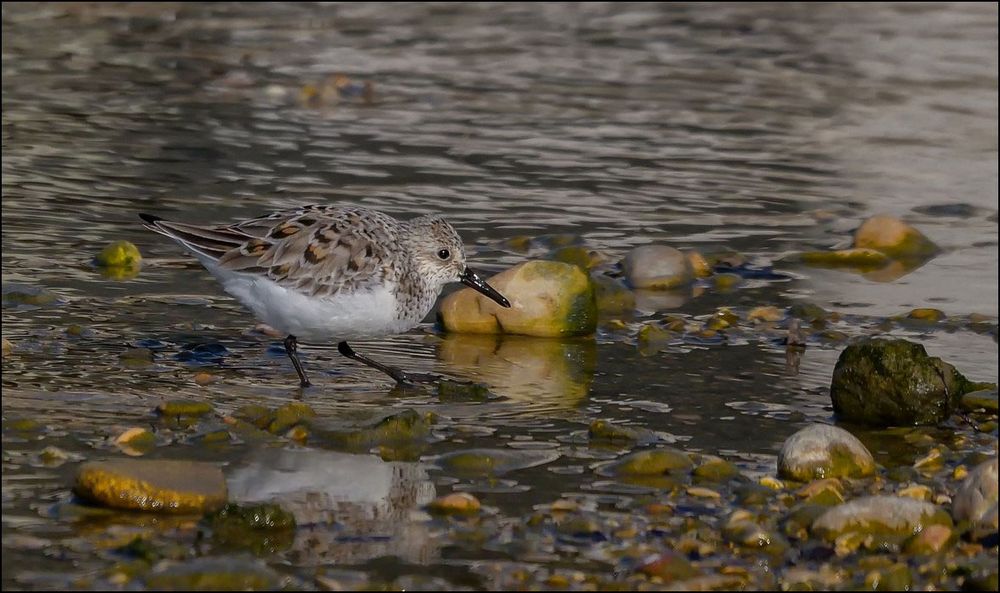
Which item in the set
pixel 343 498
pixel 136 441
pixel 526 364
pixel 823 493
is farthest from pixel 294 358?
pixel 823 493

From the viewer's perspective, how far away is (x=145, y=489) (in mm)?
5590

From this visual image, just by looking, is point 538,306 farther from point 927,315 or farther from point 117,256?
point 117,256

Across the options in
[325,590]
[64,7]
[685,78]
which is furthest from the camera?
[64,7]

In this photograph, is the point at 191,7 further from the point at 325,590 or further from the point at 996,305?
the point at 325,590

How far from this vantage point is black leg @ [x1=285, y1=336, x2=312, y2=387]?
301 inches

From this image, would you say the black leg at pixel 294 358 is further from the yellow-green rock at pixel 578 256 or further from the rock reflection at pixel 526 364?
the yellow-green rock at pixel 578 256

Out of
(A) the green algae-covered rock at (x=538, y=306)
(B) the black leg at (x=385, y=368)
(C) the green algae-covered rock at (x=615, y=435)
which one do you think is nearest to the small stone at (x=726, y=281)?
(A) the green algae-covered rock at (x=538, y=306)

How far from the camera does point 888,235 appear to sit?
10.9m

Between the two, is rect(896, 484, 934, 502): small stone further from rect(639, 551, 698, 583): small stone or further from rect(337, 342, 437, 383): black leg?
rect(337, 342, 437, 383): black leg

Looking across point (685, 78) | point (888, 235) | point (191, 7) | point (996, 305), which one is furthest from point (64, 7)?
point (996, 305)

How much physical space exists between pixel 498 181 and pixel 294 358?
514cm

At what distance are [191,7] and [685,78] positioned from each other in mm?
6868

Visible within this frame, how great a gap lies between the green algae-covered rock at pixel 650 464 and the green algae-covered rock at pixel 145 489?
1.66 metres

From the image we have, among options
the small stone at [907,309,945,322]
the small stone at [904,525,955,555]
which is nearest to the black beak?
the small stone at [907,309,945,322]
